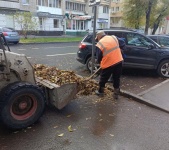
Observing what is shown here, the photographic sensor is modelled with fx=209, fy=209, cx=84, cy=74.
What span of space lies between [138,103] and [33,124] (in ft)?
9.02

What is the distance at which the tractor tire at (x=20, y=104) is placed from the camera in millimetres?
3500

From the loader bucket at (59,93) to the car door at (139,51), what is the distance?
13.3 feet

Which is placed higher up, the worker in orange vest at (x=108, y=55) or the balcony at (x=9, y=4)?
the balcony at (x=9, y=4)

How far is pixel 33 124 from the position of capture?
3975 millimetres

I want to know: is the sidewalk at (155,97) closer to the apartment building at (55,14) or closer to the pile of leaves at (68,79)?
the pile of leaves at (68,79)

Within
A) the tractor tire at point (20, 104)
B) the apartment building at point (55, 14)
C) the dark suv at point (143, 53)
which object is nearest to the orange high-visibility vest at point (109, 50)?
the tractor tire at point (20, 104)

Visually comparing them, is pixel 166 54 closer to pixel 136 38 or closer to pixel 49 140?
pixel 136 38

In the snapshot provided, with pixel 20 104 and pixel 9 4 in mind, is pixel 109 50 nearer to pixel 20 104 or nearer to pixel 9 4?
pixel 20 104

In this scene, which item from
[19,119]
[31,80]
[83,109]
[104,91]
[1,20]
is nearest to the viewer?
[19,119]

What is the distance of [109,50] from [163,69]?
3.75m

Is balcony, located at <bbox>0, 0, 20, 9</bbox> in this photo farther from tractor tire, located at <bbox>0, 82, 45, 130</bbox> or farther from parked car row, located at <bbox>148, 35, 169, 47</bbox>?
tractor tire, located at <bbox>0, 82, 45, 130</bbox>

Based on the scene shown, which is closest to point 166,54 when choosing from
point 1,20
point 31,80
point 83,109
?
point 83,109

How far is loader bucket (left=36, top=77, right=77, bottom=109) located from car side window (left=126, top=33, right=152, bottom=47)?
4.27 metres

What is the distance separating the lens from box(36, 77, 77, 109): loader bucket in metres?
4.11
